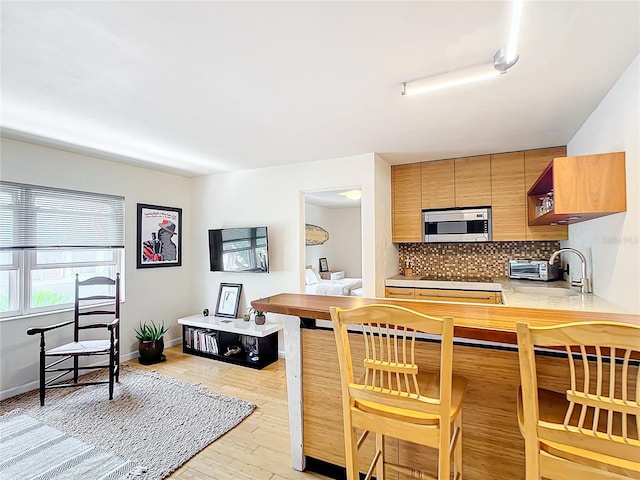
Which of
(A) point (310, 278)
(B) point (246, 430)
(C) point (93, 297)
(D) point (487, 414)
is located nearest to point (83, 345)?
(C) point (93, 297)

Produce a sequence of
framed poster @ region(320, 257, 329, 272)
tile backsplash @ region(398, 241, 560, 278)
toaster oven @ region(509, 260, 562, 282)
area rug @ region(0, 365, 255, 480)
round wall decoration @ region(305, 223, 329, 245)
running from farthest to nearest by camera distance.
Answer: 1. framed poster @ region(320, 257, 329, 272)
2. round wall decoration @ region(305, 223, 329, 245)
3. tile backsplash @ region(398, 241, 560, 278)
4. toaster oven @ region(509, 260, 562, 282)
5. area rug @ region(0, 365, 255, 480)

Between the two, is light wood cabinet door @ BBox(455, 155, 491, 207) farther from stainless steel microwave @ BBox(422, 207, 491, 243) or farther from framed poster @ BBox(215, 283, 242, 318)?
framed poster @ BBox(215, 283, 242, 318)

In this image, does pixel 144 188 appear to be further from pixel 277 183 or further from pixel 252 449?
pixel 252 449

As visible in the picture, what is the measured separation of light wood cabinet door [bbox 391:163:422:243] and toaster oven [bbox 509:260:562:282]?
1.12m

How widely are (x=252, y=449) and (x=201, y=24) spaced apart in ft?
8.58

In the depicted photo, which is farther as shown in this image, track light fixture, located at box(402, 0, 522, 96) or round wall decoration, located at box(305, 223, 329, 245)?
round wall decoration, located at box(305, 223, 329, 245)

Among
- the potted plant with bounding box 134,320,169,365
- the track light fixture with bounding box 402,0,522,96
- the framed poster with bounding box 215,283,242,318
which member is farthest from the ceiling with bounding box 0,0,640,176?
the potted plant with bounding box 134,320,169,365

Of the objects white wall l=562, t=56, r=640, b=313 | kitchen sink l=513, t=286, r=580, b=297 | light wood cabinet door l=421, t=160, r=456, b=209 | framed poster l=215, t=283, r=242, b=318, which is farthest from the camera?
framed poster l=215, t=283, r=242, b=318

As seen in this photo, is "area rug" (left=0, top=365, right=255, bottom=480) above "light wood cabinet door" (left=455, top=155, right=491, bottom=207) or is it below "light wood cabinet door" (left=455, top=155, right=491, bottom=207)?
below

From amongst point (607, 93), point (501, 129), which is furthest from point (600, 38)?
point (501, 129)

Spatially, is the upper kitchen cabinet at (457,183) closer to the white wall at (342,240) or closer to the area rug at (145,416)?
the area rug at (145,416)

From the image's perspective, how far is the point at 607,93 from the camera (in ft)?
7.52

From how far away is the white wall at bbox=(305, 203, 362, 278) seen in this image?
8.25m

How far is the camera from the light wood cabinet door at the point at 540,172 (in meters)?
3.61
